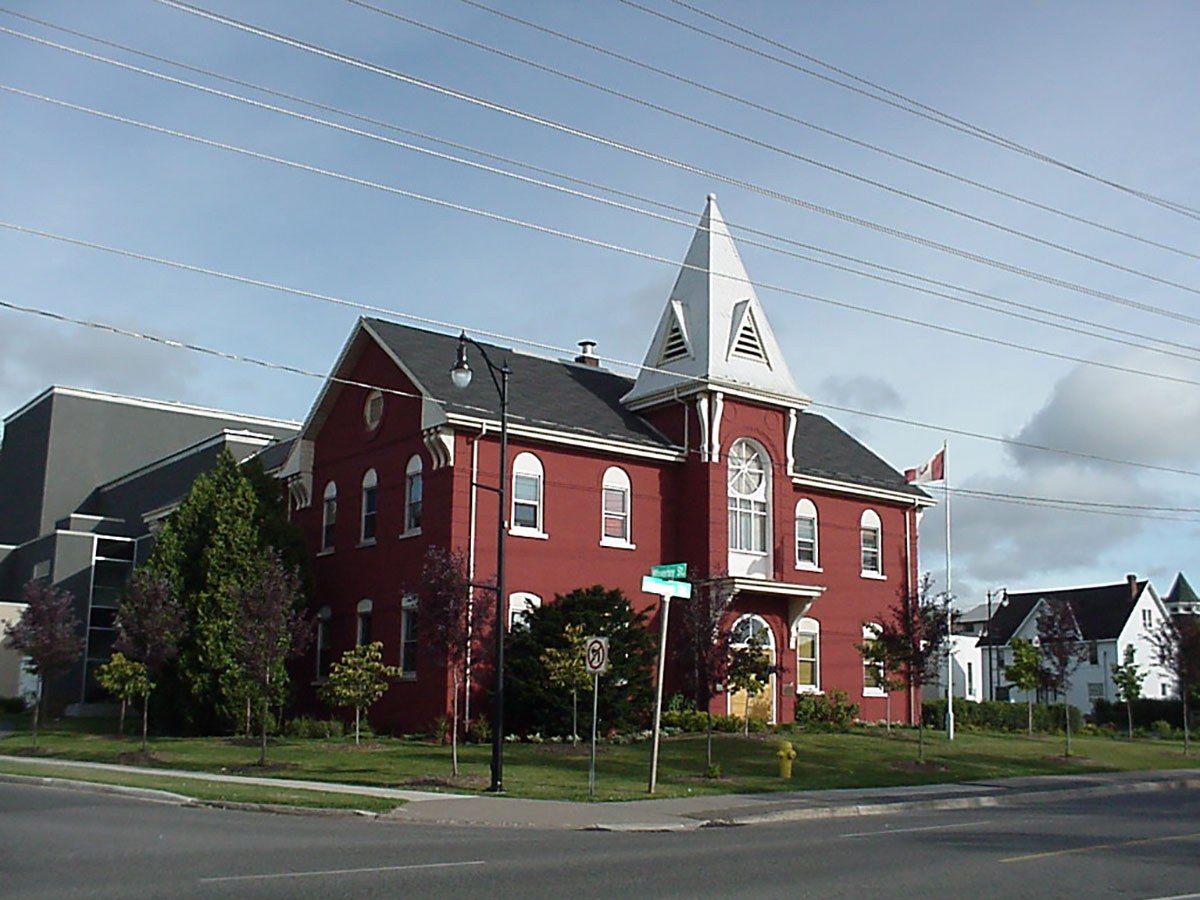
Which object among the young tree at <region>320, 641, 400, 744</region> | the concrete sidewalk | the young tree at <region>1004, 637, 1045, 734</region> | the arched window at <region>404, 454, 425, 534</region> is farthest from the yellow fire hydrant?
the young tree at <region>1004, 637, 1045, 734</region>

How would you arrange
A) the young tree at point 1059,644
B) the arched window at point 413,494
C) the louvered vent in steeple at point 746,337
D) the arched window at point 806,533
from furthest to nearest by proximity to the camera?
the arched window at point 806,533 → the louvered vent in steeple at point 746,337 → the young tree at point 1059,644 → the arched window at point 413,494

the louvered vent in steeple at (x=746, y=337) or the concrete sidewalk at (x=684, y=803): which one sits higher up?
the louvered vent in steeple at (x=746, y=337)

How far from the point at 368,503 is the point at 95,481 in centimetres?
2943

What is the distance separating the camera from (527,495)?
35406mm

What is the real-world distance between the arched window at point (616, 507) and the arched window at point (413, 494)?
5.19m

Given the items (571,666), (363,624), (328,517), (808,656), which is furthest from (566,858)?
(808,656)

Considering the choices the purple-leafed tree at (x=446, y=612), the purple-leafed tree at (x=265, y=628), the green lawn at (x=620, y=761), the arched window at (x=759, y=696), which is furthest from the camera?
the arched window at (x=759, y=696)

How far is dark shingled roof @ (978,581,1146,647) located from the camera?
8338 centimetres

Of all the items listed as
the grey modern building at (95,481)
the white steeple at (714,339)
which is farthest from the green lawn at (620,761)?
the grey modern building at (95,481)

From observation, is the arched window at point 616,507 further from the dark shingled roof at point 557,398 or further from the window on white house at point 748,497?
the window on white house at point 748,497

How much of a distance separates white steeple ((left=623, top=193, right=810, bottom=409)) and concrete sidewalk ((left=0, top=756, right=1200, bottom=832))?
574 inches

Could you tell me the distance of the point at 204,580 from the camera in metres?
37.3

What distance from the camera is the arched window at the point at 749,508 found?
1524 inches

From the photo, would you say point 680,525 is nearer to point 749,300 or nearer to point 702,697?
point 749,300
